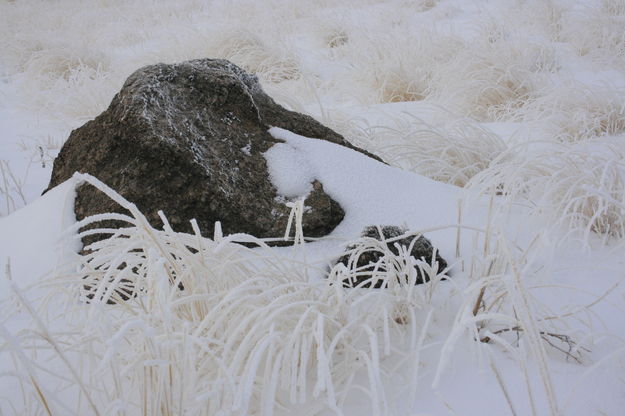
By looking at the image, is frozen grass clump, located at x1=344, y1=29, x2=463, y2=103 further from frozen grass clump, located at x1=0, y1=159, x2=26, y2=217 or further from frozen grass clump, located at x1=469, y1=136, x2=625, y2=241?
frozen grass clump, located at x1=0, y1=159, x2=26, y2=217

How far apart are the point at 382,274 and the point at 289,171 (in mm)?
540

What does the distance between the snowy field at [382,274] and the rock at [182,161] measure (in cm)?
6

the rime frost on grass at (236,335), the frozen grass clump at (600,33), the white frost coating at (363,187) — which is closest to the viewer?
the rime frost on grass at (236,335)

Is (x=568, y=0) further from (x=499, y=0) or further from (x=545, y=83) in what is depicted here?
(x=545, y=83)

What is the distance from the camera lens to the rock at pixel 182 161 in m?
1.30

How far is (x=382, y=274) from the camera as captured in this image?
3.25 ft

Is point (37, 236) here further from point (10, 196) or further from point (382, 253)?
point (382, 253)

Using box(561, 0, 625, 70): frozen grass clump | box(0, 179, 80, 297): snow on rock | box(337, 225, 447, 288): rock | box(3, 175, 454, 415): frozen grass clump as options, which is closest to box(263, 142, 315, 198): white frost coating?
box(337, 225, 447, 288): rock

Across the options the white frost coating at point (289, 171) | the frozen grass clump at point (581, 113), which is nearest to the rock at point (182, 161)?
the white frost coating at point (289, 171)

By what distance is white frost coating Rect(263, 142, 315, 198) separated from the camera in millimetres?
1400

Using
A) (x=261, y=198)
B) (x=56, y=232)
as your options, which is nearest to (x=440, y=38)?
(x=261, y=198)

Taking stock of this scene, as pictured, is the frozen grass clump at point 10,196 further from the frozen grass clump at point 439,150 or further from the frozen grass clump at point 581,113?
the frozen grass clump at point 581,113

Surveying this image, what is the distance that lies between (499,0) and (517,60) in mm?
2566

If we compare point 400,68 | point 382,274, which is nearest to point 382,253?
point 382,274
